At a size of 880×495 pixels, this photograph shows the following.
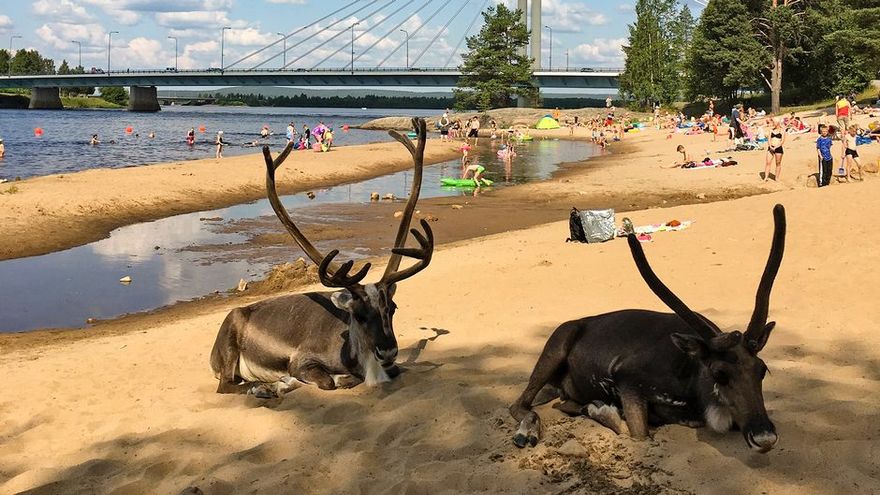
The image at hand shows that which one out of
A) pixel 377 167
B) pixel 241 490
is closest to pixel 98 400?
pixel 241 490

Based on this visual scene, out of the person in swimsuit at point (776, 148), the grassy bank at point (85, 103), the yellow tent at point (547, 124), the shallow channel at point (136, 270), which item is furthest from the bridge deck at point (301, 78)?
the shallow channel at point (136, 270)

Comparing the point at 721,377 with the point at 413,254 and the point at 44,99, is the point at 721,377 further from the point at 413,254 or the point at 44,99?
the point at 44,99

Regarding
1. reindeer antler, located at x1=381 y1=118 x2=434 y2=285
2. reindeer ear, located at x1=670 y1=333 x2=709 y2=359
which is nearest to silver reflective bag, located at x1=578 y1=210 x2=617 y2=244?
reindeer antler, located at x1=381 y1=118 x2=434 y2=285

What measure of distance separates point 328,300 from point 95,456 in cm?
294

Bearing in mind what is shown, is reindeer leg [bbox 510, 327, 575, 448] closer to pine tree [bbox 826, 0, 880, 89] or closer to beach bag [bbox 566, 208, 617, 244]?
beach bag [bbox 566, 208, 617, 244]

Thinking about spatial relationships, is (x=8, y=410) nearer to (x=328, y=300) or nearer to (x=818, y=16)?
(x=328, y=300)

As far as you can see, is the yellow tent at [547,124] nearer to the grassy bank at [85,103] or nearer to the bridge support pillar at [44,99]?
the bridge support pillar at [44,99]

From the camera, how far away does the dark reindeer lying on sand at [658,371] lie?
5.48 meters

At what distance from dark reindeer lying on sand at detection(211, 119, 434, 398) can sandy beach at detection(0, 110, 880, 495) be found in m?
0.33

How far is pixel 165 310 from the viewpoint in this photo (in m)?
14.8

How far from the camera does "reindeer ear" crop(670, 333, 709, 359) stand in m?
5.59

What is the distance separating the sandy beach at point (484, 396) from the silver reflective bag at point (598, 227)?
62cm

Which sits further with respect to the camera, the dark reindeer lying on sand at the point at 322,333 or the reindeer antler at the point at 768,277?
the dark reindeer lying on sand at the point at 322,333

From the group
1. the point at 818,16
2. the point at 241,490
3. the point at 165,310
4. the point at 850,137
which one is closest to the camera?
the point at 241,490
